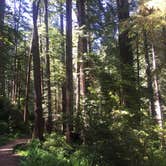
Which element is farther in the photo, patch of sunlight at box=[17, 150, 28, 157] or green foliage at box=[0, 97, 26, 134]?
green foliage at box=[0, 97, 26, 134]

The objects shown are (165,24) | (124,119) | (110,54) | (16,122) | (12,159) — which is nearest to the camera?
(165,24)

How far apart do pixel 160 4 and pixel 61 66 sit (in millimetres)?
21822

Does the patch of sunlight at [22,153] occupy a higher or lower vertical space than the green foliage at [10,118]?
lower

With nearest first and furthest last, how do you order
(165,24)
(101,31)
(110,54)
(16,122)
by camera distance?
1. (165,24)
2. (101,31)
3. (110,54)
4. (16,122)

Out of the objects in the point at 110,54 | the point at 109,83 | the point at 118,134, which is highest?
the point at 110,54

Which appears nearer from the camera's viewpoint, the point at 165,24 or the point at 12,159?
the point at 165,24

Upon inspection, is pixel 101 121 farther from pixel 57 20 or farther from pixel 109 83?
pixel 57 20

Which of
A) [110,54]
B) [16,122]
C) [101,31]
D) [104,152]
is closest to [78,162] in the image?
[104,152]

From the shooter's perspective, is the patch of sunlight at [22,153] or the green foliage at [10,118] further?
the green foliage at [10,118]

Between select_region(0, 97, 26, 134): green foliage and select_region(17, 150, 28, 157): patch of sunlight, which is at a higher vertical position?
select_region(0, 97, 26, 134): green foliage

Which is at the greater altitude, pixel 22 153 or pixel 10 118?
pixel 10 118

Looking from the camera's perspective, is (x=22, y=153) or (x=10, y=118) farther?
(x=10, y=118)

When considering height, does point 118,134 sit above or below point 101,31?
below

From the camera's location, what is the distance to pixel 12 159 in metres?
12.7
